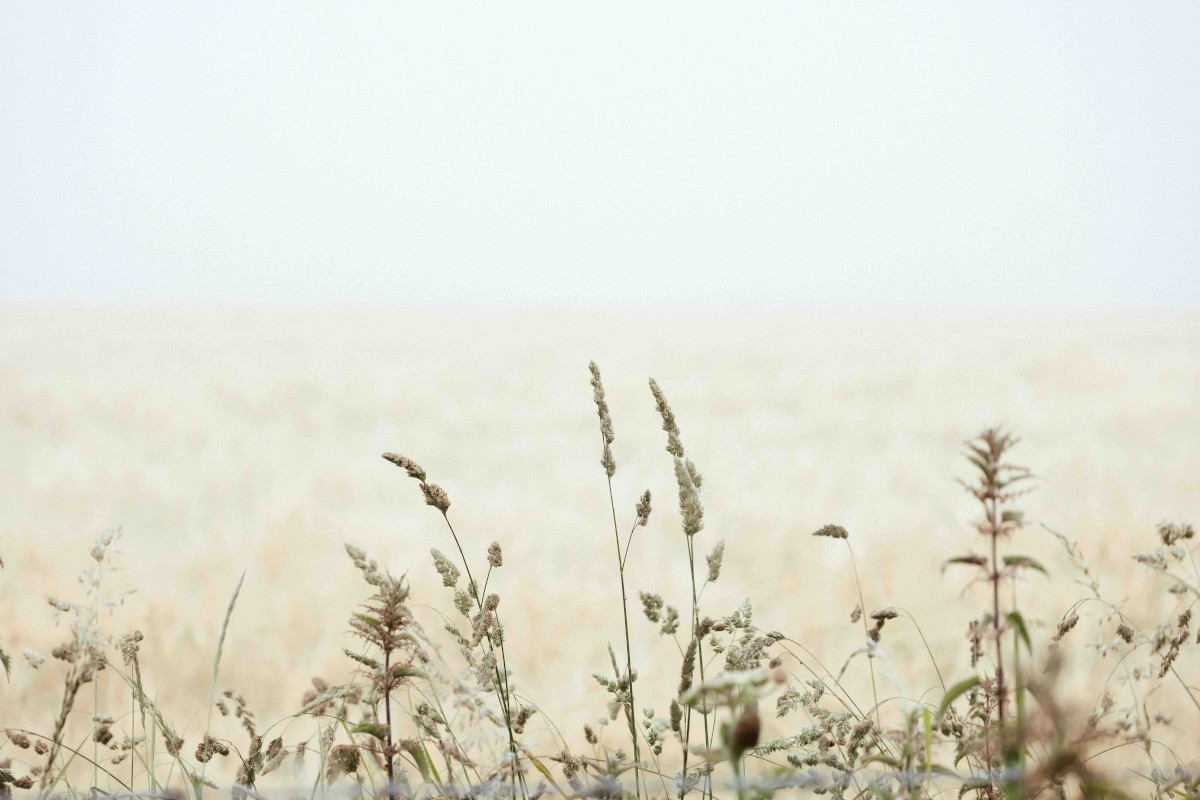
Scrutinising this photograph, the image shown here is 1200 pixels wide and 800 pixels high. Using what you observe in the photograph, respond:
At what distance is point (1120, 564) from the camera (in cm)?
417

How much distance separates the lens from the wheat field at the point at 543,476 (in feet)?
12.7

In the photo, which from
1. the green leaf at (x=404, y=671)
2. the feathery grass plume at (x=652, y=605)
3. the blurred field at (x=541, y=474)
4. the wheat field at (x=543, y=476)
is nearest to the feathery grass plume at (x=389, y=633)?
the green leaf at (x=404, y=671)

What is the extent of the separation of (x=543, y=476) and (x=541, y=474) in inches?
2.1

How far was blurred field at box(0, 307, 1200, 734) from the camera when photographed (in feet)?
12.8

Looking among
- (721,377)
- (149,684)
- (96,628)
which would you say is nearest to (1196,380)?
(721,377)

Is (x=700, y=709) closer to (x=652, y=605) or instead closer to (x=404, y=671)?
(x=652, y=605)

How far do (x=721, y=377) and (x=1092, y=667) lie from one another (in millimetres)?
6268

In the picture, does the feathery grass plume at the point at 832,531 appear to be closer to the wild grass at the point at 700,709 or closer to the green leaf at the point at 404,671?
the wild grass at the point at 700,709

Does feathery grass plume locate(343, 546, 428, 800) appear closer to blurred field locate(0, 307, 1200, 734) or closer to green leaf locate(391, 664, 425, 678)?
green leaf locate(391, 664, 425, 678)

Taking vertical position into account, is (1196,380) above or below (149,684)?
above

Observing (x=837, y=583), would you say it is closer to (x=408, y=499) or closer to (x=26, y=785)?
(x=408, y=499)

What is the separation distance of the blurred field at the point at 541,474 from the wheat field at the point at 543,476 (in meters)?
0.03

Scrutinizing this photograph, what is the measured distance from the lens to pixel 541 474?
6539 millimetres

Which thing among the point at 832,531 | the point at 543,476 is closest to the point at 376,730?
the point at 832,531
